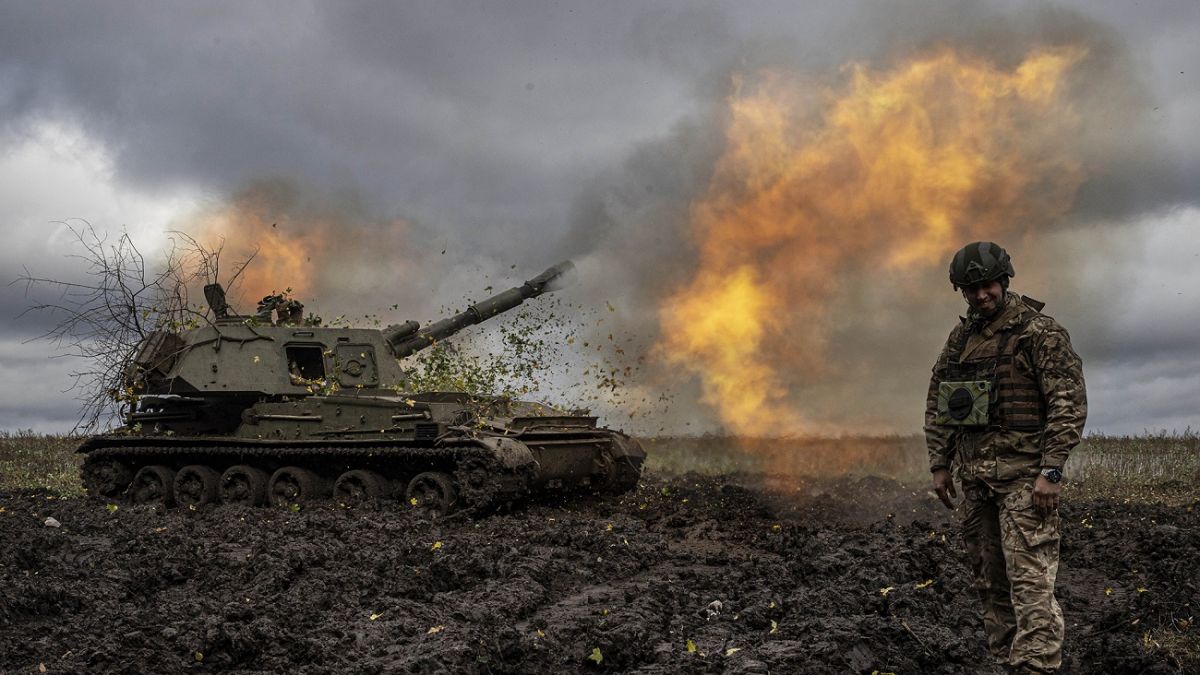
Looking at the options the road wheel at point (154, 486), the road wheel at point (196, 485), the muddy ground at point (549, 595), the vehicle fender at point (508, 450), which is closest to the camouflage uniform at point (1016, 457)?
the muddy ground at point (549, 595)

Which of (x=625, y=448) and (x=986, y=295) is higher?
(x=625, y=448)

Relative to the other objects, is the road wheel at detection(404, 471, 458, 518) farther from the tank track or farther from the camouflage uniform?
the camouflage uniform

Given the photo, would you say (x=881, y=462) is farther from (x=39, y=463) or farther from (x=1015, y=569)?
(x=39, y=463)

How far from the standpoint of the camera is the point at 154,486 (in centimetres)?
1638

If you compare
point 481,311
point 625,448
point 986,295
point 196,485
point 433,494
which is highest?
point 481,311

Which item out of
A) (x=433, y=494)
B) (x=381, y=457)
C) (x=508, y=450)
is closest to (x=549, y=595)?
(x=508, y=450)

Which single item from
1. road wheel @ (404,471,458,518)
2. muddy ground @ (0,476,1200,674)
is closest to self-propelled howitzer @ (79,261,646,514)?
road wheel @ (404,471,458,518)

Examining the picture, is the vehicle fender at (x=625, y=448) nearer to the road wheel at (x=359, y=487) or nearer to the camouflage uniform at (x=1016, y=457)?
the road wheel at (x=359, y=487)

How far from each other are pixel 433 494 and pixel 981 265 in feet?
29.3

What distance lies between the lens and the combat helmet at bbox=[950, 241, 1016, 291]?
6109 mm

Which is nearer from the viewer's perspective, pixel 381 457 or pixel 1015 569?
pixel 1015 569

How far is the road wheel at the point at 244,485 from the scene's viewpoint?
15172mm

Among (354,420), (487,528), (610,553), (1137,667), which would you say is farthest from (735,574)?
(354,420)

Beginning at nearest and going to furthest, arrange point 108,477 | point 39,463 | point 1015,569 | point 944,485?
1. point 1015,569
2. point 944,485
3. point 108,477
4. point 39,463
